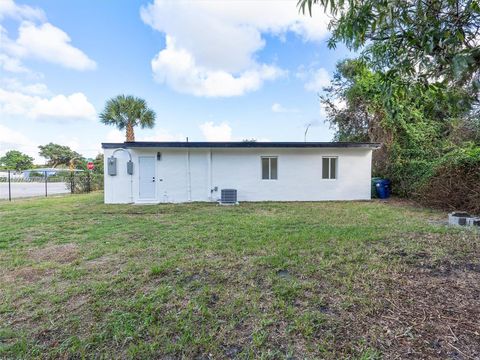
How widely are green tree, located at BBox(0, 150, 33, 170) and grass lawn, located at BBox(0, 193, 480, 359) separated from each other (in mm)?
52925

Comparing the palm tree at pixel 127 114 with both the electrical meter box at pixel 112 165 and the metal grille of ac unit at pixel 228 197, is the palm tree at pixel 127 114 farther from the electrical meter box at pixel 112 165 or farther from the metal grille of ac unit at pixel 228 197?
the metal grille of ac unit at pixel 228 197

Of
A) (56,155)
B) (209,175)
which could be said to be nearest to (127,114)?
(209,175)

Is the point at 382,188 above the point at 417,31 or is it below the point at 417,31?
below

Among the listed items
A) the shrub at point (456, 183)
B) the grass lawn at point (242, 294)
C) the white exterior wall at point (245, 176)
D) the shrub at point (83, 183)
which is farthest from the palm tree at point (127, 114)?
the shrub at point (456, 183)

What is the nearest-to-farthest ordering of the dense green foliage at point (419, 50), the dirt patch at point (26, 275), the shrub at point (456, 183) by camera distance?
the dense green foliage at point (419, 50), the dirt patch at point (26, 275), the shrub at point (456, 183)

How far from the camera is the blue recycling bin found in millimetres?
11395

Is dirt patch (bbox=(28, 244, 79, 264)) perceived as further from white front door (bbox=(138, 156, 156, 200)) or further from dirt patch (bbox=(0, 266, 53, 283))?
white front door (bbox=(138, 156, 156, 200))

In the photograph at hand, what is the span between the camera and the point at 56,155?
49031mm

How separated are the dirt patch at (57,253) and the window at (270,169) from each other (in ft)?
25.1

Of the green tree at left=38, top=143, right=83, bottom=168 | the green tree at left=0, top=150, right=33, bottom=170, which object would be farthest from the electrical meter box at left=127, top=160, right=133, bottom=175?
the green tree at left=0, top=150, right=33, bottom=170

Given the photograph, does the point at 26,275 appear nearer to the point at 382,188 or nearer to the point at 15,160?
the point at 382,188

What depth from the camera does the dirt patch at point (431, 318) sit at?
1929mm

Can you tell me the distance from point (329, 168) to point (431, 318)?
30.4 ft

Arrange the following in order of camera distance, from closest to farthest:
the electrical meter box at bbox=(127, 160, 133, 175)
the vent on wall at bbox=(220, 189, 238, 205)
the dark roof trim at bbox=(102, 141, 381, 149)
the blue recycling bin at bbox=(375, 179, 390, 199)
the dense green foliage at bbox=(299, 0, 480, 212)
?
the dense green foliage at bbox=(299, 0, 480, 212) → the dark roof trim at bbox=(102, 141, 381, 149) → the vent on wall at bbox=(220, 189, 238, 205) → the electrical meter box at bbox=(127, 160, 133, 175) → the blue recycling bin at bbox=(375, 179, 390, 199)
